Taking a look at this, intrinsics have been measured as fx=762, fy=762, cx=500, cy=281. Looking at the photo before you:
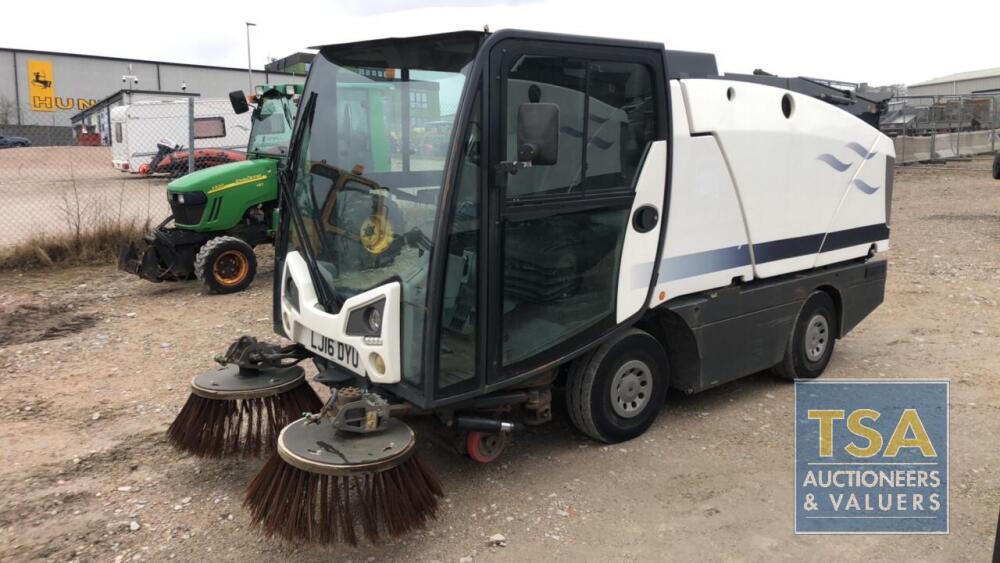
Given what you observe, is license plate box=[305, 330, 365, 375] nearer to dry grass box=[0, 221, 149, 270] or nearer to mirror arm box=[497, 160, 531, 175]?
mirror arm box=[497, 160, 531, 175]

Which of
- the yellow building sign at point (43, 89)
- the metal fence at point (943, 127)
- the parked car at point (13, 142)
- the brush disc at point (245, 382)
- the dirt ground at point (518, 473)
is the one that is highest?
the yellow building sign at point (43, 89)

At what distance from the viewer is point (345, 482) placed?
3.25 m

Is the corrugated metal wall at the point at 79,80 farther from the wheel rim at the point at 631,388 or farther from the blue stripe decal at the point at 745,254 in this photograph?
the wheel rim at the point at 631,388

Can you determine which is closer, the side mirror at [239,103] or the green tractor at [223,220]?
the green tractor at [223,220]

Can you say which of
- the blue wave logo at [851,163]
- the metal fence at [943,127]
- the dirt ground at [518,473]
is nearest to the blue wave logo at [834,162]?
the blue wave logo at [851,163]

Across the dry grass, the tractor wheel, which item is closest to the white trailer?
the dry grass

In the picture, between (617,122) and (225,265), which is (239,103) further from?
(617,122)

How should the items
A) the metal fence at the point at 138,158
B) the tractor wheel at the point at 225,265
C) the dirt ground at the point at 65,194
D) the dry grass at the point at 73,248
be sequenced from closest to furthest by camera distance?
the tractor wheel at the point at 225,265 → the dry grass at the point at 73,248 → the dirt ground at the point at 65,194 → the metal fence at the point at 138,158

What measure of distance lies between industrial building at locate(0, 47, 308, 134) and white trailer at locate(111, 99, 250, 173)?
33.2m

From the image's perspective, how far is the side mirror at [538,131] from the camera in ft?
11.0

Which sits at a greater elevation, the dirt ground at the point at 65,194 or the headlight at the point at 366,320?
the dirt ground at the point at 65,194

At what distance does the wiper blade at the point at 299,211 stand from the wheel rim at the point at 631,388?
1.71 m

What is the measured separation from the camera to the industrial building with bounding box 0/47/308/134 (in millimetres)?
54312

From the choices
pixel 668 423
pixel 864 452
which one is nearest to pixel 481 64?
pixel 668 423
